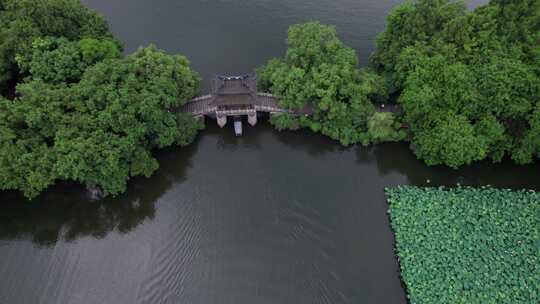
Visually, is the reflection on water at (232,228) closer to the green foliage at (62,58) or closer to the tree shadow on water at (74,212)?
the tree shadow on water at (74,212)

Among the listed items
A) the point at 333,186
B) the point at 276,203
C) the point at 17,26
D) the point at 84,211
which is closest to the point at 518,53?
the point at 333,186

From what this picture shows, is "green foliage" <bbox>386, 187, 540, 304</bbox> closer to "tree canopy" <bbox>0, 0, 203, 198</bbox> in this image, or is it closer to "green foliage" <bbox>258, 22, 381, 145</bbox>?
A: "green foliage" <bbox>258, 22, 381, 145</bbox>

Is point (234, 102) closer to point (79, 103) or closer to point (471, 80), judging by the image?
point (79, 103)

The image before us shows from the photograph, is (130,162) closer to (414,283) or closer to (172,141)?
(172,141)

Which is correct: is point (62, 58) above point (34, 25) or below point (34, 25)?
below

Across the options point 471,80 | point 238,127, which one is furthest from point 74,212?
point 471,80

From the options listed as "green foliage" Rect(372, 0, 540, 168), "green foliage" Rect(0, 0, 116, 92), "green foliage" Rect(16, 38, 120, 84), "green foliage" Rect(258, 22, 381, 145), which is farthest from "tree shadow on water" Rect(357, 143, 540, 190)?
"green foliage" Rect(0, 0, 116, 92)

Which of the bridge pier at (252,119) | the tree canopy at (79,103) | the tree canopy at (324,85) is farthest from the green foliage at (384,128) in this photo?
the tree canopy at (79,103)
